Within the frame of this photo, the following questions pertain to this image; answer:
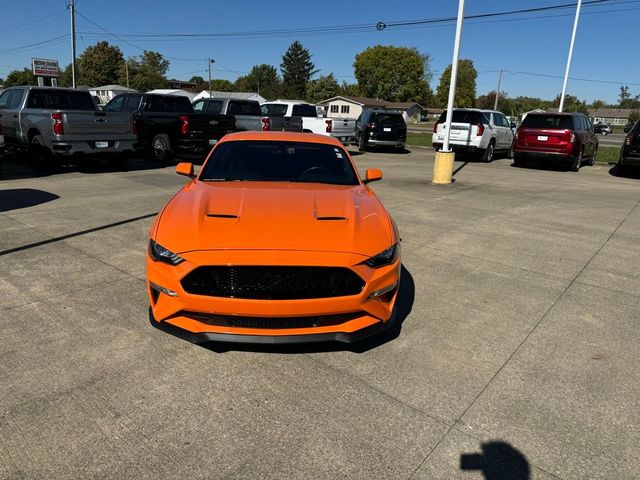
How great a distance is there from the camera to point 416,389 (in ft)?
10.1

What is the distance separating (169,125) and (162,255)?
12.0 metres

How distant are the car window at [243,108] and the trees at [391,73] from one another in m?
99.9

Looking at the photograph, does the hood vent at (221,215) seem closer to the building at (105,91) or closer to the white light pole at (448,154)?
the white light pole at (448,154)

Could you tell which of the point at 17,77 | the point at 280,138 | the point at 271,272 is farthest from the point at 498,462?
the point at 17,77

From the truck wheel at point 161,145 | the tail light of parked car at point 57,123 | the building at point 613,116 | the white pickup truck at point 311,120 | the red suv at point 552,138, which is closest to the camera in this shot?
the tail light of parked car at point 57,123

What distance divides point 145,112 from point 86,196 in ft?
18.4

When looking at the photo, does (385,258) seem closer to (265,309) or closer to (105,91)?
(265,309)

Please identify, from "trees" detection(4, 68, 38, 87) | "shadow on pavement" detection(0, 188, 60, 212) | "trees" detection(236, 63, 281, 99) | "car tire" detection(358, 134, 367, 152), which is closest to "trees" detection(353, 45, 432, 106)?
"trees" detection(236, 63, 281, 99)

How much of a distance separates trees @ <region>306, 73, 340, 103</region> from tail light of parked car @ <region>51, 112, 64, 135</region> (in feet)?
317

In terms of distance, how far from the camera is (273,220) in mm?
3336

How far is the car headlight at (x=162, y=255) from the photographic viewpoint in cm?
305

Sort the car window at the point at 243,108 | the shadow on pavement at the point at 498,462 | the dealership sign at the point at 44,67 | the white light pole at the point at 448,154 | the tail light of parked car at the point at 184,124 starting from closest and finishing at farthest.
Result: 1. the shadow on pavement at the point at 498,462
2. the white light pole at the point at 448,154
3. the tail light of parked car at the point at 184,124
4. the car window at the point at 243,108
5. the dealership sign at the point at 44,67

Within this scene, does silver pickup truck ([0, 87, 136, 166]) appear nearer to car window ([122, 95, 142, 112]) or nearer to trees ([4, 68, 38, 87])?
car window ([122, 95, 142, 112])

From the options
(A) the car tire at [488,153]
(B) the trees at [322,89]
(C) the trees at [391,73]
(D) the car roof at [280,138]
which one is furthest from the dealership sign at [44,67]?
(C) the trees at [391,73]
